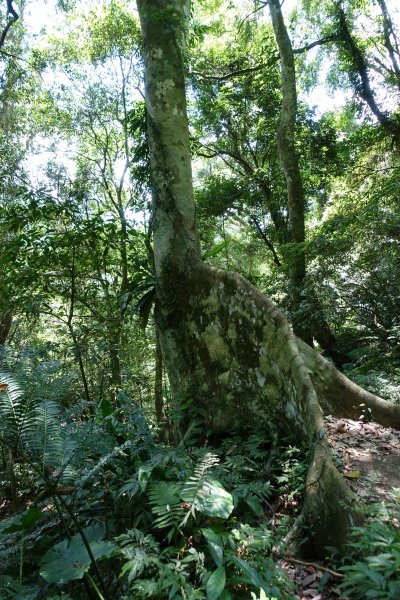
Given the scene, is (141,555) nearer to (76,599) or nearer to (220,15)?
(76,599)

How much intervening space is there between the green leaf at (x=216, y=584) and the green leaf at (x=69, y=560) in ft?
1.88

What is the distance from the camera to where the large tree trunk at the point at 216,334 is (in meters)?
2.96

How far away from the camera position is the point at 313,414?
3025mm

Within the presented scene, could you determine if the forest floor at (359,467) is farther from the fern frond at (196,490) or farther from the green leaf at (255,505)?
the fern frond at (196,490)

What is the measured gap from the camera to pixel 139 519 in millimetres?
2650

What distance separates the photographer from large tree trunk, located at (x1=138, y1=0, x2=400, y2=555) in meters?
2.96

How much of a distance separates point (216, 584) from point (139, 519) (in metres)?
0.88

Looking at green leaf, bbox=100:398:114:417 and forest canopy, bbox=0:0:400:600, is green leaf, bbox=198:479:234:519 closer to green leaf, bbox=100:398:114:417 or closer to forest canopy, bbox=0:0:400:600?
forest canopy, bbox=0:0:400:600

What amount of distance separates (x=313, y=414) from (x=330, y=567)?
0.98 m

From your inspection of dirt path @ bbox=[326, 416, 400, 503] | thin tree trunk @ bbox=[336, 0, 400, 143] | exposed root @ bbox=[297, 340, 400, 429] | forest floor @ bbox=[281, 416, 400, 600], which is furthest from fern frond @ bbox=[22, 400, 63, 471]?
thin tree trunk @ bbox=[336, 0, 400, 143]

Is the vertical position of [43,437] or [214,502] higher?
[43,437]

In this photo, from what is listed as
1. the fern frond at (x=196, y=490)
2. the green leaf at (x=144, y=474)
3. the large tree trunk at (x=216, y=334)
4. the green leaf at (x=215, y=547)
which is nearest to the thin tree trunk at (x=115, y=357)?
the large tree trunk at (x=216, y=334)

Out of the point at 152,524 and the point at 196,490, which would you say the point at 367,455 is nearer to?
the point at 196,490

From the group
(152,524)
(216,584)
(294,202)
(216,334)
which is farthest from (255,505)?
(294,202)
